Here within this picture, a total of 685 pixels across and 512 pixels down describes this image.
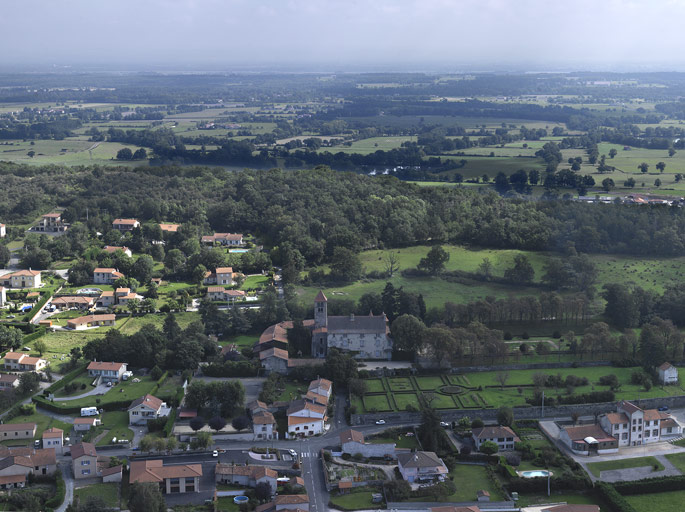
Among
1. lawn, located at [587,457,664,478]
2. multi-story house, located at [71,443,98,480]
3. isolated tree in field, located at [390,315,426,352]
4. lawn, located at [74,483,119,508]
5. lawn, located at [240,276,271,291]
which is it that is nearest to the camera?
lawn, located at [74,483,119,508]

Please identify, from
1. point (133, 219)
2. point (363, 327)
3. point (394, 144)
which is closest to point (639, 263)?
point (363, 327)

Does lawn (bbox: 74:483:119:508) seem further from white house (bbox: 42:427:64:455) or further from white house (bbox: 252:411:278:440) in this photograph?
white house (bbox: 252:411:278:440)

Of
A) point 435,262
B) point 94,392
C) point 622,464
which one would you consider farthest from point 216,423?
point 435,262

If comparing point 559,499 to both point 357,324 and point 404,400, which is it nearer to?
point 404,400

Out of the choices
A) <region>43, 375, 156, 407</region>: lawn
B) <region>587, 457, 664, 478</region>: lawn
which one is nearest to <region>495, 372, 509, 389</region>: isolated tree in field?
<region>587, 457, 664, 478</region>: lawn

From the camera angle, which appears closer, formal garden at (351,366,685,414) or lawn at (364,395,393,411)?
lawn at (364,395,393,411)

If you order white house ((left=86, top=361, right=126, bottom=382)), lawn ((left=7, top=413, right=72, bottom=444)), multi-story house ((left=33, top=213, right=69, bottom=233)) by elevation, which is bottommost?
lawn ((left=7, top=413, right=72, bottom=444))
